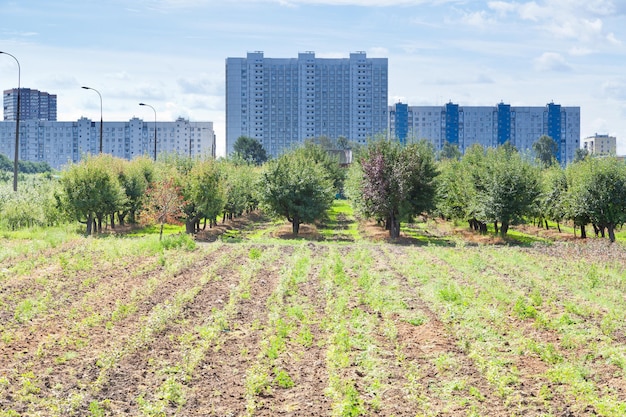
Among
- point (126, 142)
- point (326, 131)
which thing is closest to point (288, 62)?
point (326, 131)

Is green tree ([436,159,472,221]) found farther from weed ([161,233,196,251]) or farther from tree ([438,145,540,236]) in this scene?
weed ([161,233,196,251])

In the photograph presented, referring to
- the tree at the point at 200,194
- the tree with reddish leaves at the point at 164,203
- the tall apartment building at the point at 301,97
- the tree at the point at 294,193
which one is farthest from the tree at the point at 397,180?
the tall apartment building at the point at 301,97

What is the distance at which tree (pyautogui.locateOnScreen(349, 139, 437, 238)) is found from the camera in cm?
3747

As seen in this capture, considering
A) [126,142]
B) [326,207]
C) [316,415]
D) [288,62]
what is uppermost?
[288,62]

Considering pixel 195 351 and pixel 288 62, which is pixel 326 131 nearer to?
pixel 288 62

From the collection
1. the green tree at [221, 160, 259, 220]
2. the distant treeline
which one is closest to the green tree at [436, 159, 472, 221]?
the green tree at [221, 160, 259, 220]

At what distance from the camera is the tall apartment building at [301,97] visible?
18012 cm

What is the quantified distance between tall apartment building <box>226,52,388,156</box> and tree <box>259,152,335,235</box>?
458 ft

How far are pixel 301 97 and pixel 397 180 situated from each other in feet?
483

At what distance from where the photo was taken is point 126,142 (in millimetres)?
193125

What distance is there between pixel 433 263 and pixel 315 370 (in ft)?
42.5

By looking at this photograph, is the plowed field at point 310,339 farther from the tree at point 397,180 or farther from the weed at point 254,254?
the tree at point 397,180

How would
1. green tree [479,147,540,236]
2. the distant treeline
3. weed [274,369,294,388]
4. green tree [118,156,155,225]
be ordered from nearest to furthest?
weed [274,369,294,388] < green tree [479,147,540,236] < green tree [118,156,155,225] < the distant treeline

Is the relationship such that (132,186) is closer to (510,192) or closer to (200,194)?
(200,194)
